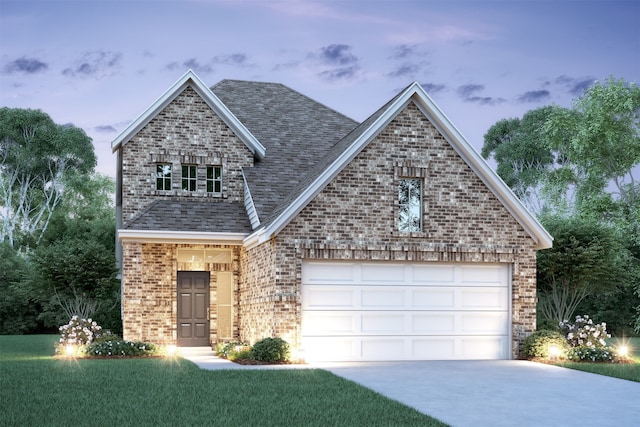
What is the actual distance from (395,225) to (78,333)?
30.7 ft

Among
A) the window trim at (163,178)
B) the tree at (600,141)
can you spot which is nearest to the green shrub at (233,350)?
the window trim at (163,178)

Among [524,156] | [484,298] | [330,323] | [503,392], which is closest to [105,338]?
[330,323]

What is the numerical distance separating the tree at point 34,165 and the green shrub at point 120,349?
35.3 m

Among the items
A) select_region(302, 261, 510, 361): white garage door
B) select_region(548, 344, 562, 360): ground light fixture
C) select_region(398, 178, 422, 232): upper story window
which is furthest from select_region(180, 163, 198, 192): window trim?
select_region(548, 344, 562, 360): ground light fixture

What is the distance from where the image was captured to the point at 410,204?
2112 cm

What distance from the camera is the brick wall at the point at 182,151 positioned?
2489cm

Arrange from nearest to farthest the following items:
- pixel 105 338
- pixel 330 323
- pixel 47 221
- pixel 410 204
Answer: pixel 330 323 → pixel 410 204 → pixel 105 338 → pixel 47 221

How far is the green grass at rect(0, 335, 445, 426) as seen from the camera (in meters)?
10.6

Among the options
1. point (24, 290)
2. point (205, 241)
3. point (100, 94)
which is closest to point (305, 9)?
point (205, 241)

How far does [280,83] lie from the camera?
3216 cm

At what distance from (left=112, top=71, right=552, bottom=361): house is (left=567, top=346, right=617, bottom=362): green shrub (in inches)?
54.0

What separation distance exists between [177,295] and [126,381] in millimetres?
9357

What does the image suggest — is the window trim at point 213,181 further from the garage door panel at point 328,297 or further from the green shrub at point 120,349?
the garage door panel at point 328,297

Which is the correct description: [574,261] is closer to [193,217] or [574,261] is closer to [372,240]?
[372,240]
